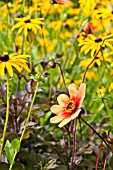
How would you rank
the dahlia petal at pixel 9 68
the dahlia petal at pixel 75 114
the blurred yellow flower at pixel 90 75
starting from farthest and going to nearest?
1. the blurred yellow flower at pixel 90 75
2. the dahlia petal at pixel 9 68
3. the dahlia petal at pixel 75 114

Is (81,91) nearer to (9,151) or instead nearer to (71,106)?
(71,106)

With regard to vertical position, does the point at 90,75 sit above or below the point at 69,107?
below

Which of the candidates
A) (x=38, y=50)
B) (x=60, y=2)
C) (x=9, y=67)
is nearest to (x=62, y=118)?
(x=9, y=67)

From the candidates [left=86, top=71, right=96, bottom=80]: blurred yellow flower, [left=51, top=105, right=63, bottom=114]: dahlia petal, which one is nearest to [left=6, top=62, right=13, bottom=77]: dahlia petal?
[left=51, top=105, right=63, bottom=114]: dahlia petal

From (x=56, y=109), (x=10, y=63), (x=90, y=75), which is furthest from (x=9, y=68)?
(x=90, y=75)

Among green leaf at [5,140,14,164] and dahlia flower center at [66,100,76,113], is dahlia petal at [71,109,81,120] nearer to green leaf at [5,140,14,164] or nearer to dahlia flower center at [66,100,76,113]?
dahlia flower center at [66,100,76,113]

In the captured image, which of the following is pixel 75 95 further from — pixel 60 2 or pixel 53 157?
pixel 60 2

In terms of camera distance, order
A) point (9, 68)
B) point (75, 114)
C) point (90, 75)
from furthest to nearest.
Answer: point (90, 75) < point (9, 68) < point (75, 114)

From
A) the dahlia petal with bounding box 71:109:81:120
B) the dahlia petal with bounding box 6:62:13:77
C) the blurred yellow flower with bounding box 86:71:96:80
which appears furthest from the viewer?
the blurred yellow flower with bounding box 86:71:96:80

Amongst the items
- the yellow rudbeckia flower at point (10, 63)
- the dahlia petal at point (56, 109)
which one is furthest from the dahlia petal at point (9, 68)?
the dahlia petal at point (56, 109)

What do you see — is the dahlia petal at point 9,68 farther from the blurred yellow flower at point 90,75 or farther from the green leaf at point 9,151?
the blurred yellow flower at point 90,75

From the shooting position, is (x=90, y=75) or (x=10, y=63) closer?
(x=10, y=63)
